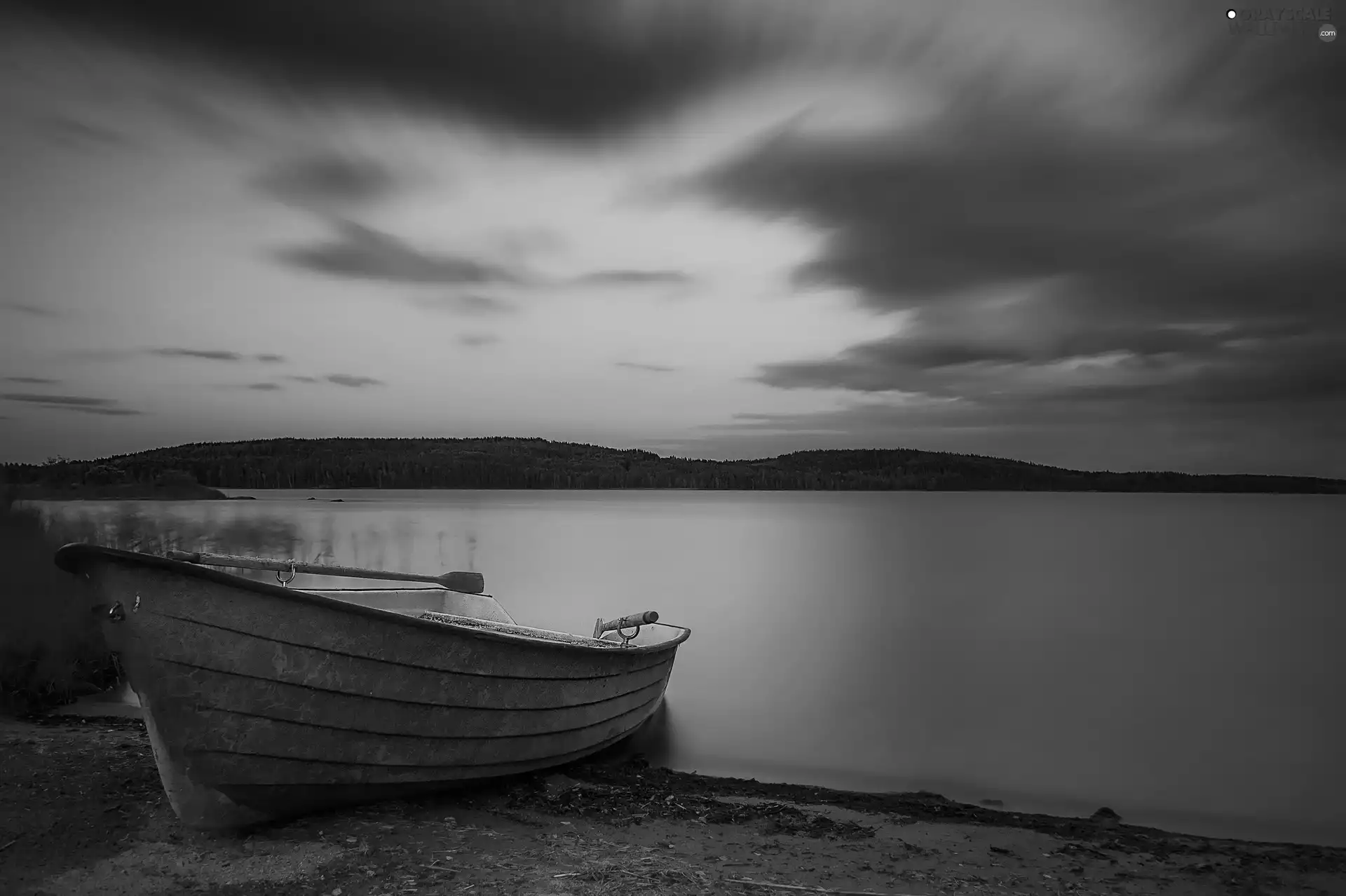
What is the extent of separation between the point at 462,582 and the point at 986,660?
44.3 feet

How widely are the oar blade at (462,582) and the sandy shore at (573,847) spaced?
281cm

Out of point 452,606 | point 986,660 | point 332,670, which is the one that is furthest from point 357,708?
point 986,660

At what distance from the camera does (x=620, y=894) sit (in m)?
4.95

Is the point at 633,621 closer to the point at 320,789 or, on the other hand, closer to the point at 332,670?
the point at 320,789

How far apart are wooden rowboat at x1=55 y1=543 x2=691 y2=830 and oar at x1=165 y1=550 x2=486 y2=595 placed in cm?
6

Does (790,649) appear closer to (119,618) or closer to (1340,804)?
(1340,804)

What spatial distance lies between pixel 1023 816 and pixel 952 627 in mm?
15494

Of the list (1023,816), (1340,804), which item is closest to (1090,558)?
(1340,804)

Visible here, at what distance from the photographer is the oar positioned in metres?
6.52

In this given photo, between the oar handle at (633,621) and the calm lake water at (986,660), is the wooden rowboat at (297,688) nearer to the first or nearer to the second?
the oar handle at (633,621)

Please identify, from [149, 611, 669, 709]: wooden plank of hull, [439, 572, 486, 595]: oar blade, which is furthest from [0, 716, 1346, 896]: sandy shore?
[439, 572, 486, 595]: oar blade

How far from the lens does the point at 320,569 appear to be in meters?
7.88

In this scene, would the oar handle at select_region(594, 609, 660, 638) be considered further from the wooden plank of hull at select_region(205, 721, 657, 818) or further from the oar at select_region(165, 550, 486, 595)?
the wooden plank of hull at select_region(205, 721, 657, 818)

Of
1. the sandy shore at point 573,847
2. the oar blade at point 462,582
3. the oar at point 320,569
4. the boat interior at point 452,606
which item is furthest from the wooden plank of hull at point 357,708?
the oar blade at point 462,582
